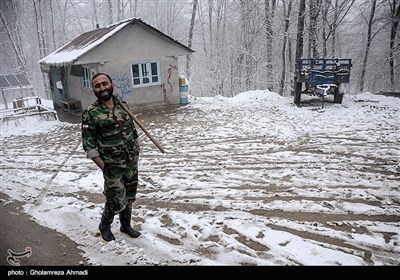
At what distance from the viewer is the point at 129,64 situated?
12859 mm

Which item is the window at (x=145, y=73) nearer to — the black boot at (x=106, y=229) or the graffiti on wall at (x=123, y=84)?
the graffiti on wall at (x=123, y=84)

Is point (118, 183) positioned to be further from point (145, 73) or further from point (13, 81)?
point (13, 81)

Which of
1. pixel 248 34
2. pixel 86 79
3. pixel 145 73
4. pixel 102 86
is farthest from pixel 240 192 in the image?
pixel 248 34

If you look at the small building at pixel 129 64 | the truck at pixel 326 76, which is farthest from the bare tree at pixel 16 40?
the truck at pixel 326 76

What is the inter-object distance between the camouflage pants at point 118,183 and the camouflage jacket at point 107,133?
9 cm

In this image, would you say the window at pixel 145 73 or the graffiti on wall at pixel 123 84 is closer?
the graffiti on wall at pixel 123 84

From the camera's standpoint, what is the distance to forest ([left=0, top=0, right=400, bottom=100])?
1956 centimetres

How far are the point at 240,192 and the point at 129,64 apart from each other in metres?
9.93

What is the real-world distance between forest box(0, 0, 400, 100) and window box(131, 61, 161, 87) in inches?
355

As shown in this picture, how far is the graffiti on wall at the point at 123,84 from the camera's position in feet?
41.8
